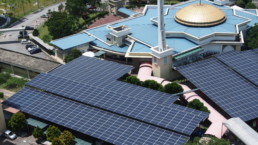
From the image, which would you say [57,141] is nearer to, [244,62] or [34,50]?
[244,62]

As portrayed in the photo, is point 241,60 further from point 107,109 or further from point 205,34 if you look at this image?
point 107,109

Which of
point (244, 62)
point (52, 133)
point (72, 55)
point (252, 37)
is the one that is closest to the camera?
point (52, 133)

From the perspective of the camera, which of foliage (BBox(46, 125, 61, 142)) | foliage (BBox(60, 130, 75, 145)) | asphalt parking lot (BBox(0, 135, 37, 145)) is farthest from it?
asphalt parking lot (BBox(0, 135, 37, 145))

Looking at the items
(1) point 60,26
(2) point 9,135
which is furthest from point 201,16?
(2) point 9,135

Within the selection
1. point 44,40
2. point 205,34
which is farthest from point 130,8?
point 205,34

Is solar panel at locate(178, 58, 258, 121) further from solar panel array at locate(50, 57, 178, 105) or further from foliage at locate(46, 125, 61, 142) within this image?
foliage at locate(46, 125, 61, 142)

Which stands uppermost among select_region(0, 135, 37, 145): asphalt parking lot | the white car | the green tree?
the green tree

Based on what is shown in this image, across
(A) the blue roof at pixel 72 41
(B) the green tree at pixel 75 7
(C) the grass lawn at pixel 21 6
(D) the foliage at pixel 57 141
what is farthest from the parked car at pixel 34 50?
(D) the foliage at pixel 57 141

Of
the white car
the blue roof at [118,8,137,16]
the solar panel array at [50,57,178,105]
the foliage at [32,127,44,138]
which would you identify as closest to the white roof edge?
the solar panel array at [50,57,178,105]
